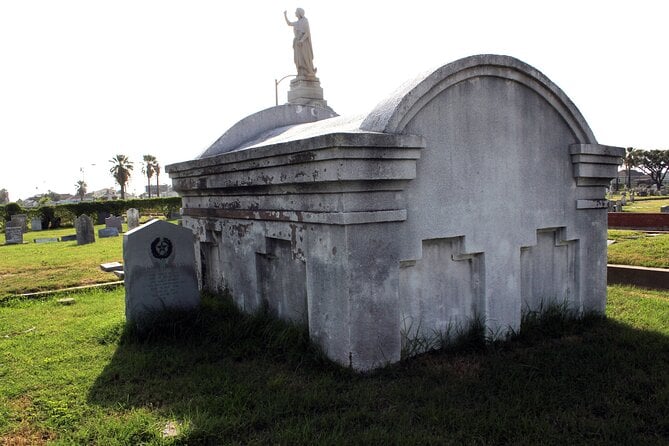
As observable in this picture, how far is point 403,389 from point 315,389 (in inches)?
27.1

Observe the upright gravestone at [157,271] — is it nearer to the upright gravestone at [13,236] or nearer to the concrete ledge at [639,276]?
the concrete ledge at [639,276]

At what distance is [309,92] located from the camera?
9164 mm

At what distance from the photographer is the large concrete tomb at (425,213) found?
4.32 m


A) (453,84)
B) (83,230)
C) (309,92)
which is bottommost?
(83,230)

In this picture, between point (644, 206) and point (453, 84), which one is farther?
point (644, 206)

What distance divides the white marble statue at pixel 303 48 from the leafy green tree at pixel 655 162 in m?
74.5

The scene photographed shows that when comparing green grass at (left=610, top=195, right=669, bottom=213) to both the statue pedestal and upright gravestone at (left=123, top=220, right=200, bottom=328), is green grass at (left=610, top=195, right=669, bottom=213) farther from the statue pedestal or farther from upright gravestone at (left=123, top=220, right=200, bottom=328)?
upright gravestone at (left=123, top=220, right=200, bottom=328)

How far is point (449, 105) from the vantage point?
4.83 meters

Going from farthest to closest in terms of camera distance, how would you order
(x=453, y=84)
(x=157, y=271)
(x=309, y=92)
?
(x=309, y=92), (x=157, y=271), (x=453, y=84)

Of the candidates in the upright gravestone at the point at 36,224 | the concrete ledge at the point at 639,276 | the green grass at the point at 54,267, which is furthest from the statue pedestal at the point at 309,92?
the upright gravestone at the point at 36,224

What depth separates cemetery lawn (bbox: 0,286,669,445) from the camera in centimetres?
336

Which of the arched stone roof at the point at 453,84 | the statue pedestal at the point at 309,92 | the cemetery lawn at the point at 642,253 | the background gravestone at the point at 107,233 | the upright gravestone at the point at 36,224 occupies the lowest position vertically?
the cemetery lawn at the point at 642,253

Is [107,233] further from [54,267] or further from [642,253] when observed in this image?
[642,253]

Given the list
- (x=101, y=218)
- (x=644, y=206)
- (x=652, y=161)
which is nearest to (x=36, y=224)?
(x=101, y=218)
